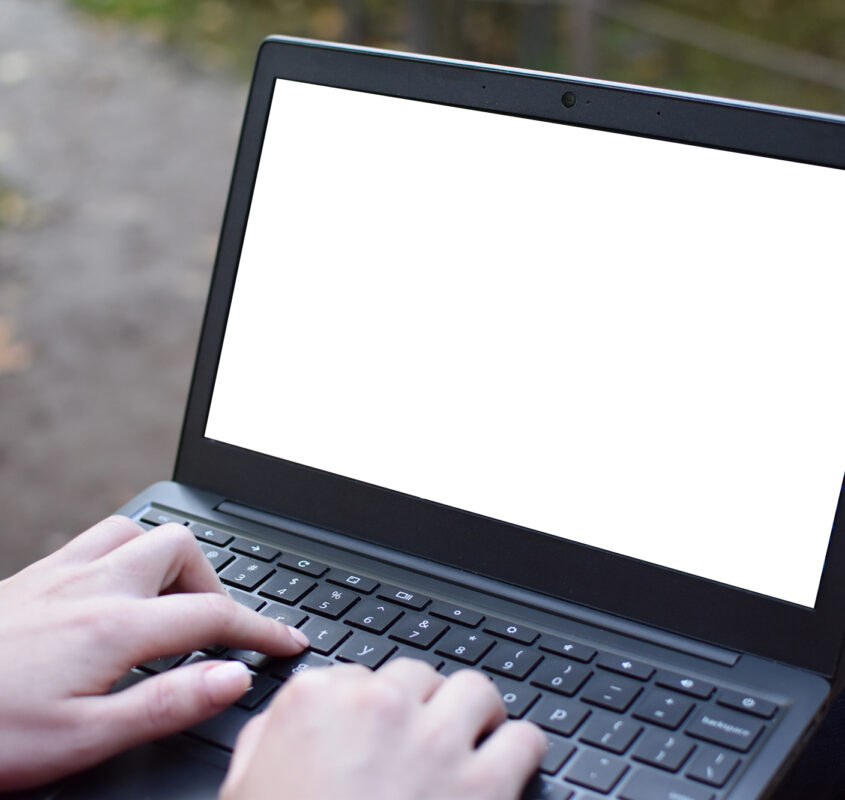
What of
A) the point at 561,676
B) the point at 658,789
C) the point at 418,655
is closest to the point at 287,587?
the point at 418,655

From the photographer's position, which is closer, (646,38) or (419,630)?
(419,630)

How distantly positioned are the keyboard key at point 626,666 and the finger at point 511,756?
0.39 ft

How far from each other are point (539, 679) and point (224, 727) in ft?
0.76

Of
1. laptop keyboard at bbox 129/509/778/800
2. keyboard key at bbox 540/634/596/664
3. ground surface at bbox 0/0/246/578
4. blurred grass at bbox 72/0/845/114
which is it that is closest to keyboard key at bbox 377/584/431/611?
laptop keyboard at bbox 129/509/778/800

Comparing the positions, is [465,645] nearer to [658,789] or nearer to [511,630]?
[511,630]

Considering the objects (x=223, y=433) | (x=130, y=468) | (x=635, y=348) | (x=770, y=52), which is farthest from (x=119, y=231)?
(x=635, y=348)

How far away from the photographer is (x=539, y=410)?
932 mm

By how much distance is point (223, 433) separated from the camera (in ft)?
3.46

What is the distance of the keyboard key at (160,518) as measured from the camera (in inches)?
40.5

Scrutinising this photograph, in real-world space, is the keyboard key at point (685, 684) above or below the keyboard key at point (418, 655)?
above

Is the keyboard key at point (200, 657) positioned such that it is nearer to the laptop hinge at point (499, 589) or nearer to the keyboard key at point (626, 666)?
the laptop hinge at point (499, 589)

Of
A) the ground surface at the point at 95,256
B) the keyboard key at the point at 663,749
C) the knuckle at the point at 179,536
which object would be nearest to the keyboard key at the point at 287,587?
the knuckle at the point at 179,536

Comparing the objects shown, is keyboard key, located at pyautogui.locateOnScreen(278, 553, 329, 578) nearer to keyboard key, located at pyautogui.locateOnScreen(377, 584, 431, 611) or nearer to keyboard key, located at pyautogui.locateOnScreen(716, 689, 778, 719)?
keyboard key, located at pyautogui.locateOnScreen(377, 584, 431, 611)

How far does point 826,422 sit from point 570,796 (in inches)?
13.2
